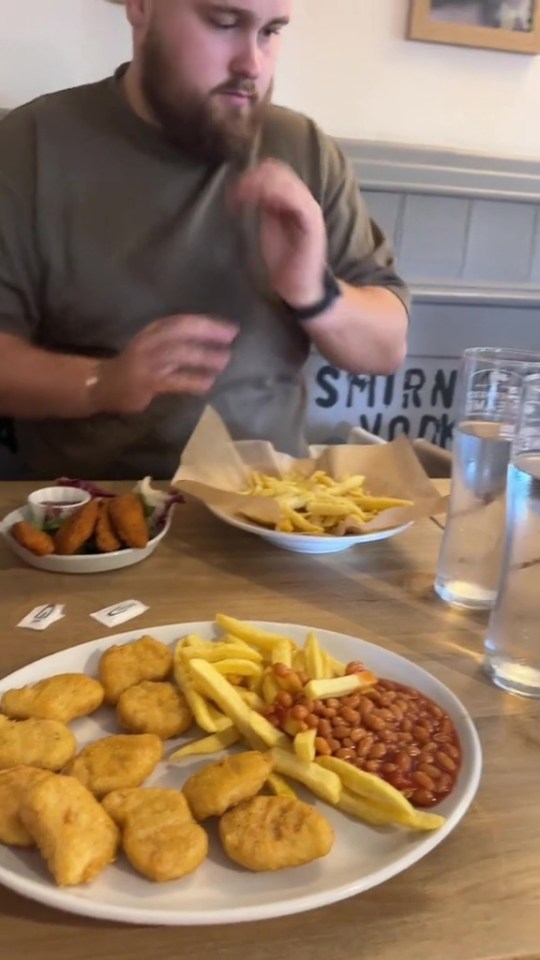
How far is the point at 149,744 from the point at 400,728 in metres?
0.18

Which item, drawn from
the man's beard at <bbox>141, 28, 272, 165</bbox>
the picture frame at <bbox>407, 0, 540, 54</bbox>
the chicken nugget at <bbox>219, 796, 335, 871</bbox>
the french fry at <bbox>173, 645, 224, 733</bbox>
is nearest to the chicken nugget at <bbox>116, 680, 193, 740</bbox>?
the french fry at <bbox>173, 645, 224, 733</bbox>

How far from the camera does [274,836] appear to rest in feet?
1.79

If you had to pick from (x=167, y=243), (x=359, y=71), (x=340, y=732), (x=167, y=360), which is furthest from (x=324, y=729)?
(x=359, y=71)

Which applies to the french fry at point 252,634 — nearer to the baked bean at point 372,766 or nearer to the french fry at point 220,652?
the french fry at point 220,652

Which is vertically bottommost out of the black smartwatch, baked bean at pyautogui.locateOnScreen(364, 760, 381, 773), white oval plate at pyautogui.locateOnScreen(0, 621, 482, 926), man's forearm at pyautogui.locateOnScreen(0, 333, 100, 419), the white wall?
white oval plate at pyautogui.locateOnScreen(0, 621, 482, 926)

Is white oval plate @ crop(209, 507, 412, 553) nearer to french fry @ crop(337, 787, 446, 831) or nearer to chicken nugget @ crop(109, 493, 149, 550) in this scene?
chicken nugget @ crop(109, 493, 149, 550)

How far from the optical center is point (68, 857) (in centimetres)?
51

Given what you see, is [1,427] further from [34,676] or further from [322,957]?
[322,957]

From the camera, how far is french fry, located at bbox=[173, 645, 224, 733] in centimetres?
66

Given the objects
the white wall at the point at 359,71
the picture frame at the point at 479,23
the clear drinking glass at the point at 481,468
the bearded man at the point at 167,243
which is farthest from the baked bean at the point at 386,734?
the picture frame at the point at 479,23

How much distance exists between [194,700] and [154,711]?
0.10ft

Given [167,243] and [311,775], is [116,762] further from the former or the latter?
[167,243]

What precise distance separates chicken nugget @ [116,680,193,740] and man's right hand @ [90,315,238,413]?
24.6 inches

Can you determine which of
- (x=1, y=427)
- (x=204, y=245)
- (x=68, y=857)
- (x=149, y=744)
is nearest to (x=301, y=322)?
(x=204, y=245)
